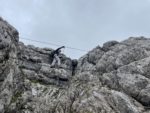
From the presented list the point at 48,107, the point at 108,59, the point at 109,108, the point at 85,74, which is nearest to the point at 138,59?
the point at 108,59

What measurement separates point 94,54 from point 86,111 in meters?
24.6

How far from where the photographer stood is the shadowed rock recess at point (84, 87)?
44.1 metres

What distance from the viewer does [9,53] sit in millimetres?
47406

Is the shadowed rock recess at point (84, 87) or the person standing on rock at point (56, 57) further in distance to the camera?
the person standing on rock at point (56, 57)

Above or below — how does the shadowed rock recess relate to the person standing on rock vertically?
below

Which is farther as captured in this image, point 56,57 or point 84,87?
point 56,57

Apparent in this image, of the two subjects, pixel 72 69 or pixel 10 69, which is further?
pixel 72 69

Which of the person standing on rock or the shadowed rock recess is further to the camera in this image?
the person standing on rock

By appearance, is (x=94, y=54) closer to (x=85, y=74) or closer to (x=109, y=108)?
(x=85, y=74)

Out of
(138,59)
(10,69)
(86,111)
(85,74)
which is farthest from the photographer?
(138,59)

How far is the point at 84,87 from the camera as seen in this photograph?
1890 inches

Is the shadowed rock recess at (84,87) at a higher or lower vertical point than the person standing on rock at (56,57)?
lower

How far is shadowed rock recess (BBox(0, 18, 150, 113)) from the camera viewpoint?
44094mm

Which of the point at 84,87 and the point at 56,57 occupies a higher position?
the point at 56,57
